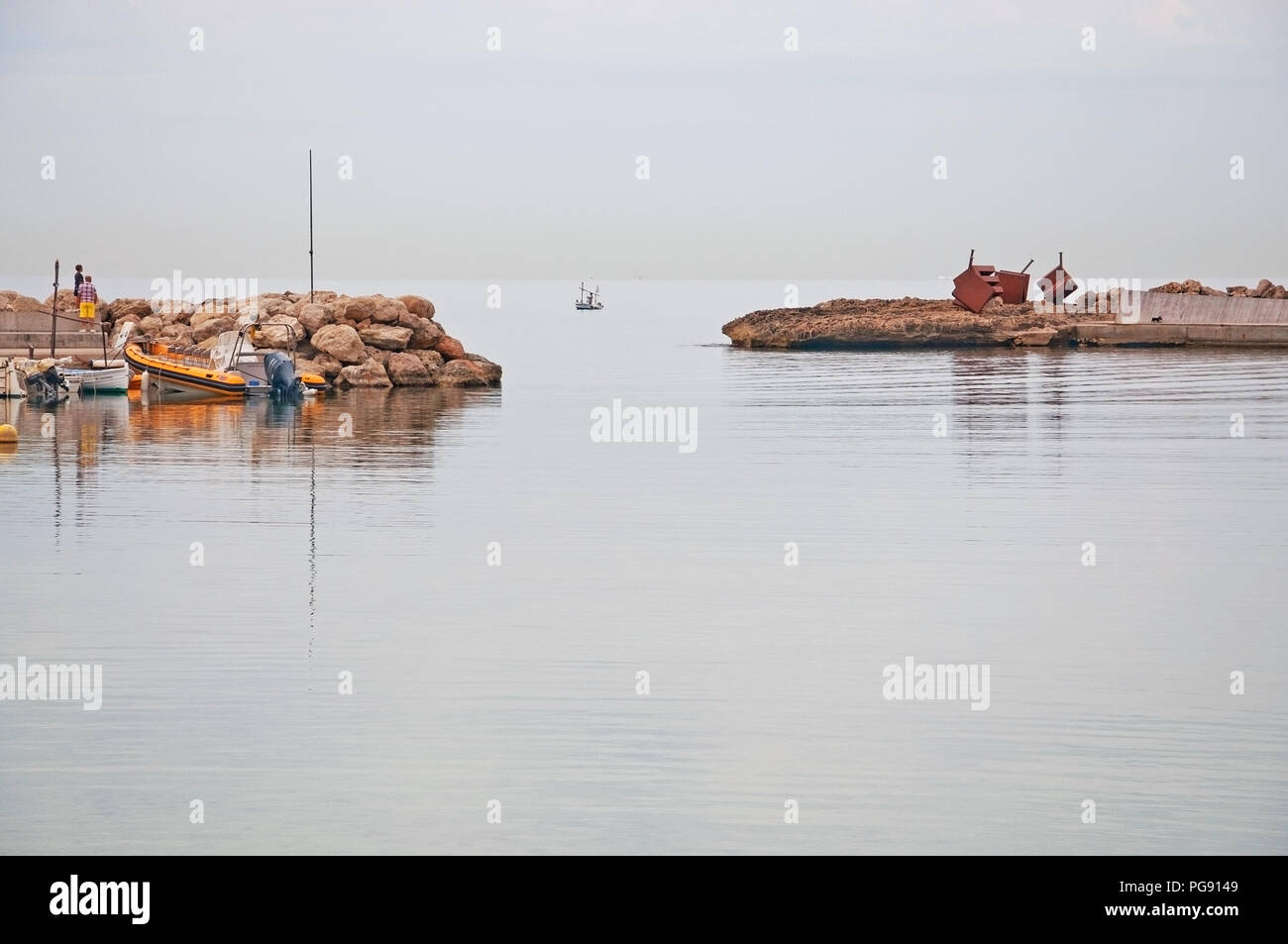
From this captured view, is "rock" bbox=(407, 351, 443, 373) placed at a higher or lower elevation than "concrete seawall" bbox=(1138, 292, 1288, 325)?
lower

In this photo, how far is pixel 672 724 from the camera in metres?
12.3

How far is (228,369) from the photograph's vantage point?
4738 cm

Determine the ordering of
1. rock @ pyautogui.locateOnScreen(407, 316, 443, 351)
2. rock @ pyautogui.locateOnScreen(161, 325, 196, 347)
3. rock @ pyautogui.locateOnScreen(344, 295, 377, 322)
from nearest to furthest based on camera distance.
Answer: rock @ pyautogui.locateOnScreen(344, 295, 377, 322) → rock @ pyautogui.locateOnScreen(407, 316, 443, 351) → rock @ pyautogui.locateOnScreen(161, 325, 196, 347)

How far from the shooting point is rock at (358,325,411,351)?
170 ft

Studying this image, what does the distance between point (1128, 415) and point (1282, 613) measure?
26.8 metres

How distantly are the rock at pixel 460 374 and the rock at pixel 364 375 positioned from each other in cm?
272

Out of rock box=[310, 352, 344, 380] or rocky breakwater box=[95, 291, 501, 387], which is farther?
rocky breakwater box=[95, 291, 501, 387]

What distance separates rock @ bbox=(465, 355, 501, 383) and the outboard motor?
904 centimetres

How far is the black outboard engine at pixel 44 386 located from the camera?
44562mm

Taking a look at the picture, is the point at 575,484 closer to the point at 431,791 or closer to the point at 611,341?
the point at 431,791

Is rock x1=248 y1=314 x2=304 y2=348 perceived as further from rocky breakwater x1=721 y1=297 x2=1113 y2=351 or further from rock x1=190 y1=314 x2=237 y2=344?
rocky breakwater x1=721 y1=297 x2=1113 y2=351

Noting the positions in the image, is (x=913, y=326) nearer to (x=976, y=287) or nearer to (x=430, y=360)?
(x=976, y=287)

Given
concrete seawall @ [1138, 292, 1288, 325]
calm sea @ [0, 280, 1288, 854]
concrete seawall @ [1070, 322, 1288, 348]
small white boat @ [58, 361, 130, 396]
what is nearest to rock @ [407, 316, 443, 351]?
small white boat @ [58, 361, 130, 396]
